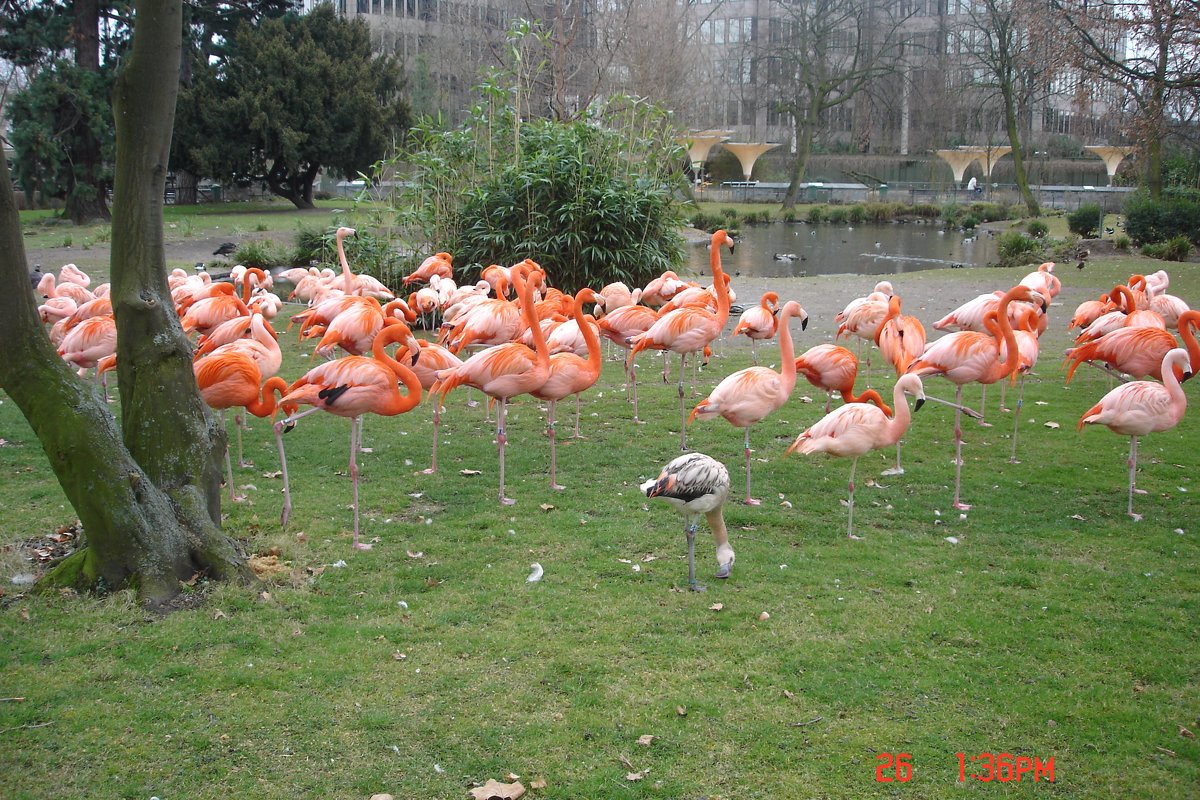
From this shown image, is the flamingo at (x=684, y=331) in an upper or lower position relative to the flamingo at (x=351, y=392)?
upper

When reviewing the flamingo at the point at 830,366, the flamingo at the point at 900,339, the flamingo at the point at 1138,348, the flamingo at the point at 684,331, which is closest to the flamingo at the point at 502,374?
the flamingo at the point at 684,331

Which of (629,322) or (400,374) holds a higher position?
(629,322)

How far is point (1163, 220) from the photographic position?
20.8 m

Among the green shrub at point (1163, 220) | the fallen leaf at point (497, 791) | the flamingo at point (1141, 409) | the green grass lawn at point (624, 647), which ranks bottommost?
the fallen leaf at point (497, 791)

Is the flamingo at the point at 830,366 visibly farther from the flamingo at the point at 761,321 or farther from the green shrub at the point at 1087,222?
the green shrub at the point at 1087,222

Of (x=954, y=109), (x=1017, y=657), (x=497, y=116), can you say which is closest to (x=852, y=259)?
(x=497, y=116)

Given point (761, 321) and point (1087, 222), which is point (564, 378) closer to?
point (761, 321)

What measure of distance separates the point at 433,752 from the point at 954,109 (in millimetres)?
50137

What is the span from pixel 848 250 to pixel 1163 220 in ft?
27.6

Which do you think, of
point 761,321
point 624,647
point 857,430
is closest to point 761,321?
point 761,321

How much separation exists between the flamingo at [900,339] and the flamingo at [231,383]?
4.79 meters

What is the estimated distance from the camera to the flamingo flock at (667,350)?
5.91m

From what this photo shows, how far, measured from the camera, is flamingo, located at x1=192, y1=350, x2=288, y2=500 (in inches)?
238

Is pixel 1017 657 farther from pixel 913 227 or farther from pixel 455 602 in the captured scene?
pixel 913 227
